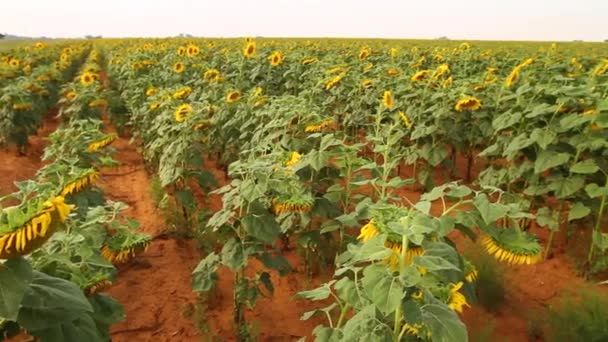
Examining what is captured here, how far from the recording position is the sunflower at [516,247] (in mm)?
2020

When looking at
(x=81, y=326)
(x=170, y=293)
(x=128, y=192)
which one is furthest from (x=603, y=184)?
(x=128, y=192)

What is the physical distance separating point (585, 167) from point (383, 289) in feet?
8.84

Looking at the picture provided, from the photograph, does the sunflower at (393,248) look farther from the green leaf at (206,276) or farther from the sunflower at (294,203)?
the green leaf at (206,276)

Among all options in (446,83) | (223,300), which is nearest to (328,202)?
(223,300)

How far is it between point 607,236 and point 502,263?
29.0 inches

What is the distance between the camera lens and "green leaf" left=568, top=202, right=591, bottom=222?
3.54m

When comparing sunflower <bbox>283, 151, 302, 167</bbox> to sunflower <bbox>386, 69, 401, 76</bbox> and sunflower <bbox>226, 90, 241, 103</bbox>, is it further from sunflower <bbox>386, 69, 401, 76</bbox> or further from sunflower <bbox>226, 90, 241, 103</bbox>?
sunflower <bbox>386, 69, 401, 76</bbox>

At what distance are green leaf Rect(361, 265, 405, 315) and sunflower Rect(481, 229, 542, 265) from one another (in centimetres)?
74

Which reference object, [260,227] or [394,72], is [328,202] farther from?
[394,72]

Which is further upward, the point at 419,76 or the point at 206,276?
the point at 419,76

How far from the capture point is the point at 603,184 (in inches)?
149

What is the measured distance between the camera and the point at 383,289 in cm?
152

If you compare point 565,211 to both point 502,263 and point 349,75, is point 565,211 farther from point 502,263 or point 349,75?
point 349,75

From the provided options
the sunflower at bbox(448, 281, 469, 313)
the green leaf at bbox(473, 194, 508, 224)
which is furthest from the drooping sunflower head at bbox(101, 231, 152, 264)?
the green leaf at bbox(473, 194, 508, 224)
